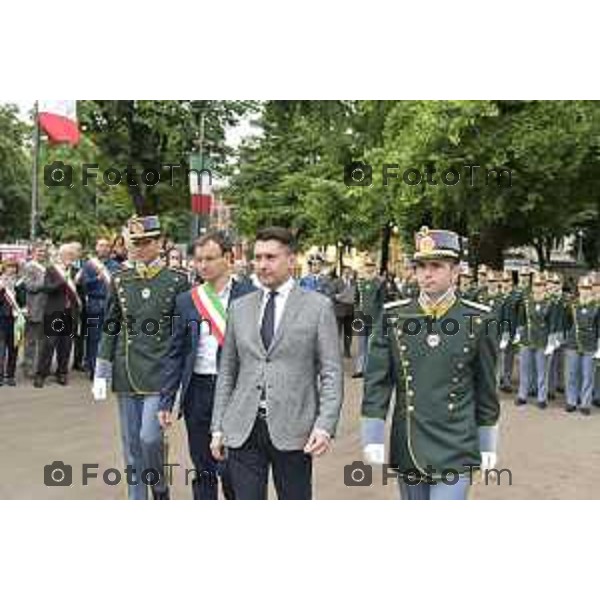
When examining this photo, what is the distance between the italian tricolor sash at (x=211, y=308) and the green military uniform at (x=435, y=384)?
139 centimetres

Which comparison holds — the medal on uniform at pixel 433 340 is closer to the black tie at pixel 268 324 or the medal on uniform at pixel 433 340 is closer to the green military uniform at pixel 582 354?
the black tie at pixel 268 324

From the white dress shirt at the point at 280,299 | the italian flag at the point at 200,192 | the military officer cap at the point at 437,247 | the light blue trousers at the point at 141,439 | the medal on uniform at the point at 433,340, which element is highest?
the italian flag at the point at 200,192

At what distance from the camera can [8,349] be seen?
13.8 m

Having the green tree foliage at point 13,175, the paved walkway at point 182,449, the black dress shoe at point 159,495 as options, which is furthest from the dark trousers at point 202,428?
the green tree foliage at point 13,175

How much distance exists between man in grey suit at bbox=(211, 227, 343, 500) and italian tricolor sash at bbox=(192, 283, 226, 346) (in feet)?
2.97

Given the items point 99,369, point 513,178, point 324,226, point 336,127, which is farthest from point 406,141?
point 99,369

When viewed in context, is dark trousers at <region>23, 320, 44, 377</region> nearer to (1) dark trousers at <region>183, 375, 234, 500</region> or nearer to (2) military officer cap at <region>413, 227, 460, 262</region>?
(1) dark trousers at <region>183, 375, 234, 500</region>

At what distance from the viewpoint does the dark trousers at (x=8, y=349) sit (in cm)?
1352

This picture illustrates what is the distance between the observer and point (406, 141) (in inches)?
841

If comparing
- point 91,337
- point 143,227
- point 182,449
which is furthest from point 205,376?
point 91,337

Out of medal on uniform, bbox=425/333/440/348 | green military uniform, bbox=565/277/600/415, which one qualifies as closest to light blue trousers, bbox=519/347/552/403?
green military uniform, bbox=565/277/600/415

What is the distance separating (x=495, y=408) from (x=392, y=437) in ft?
1.62

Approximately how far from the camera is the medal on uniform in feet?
15.8

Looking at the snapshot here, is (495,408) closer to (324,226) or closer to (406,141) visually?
(406,141)
